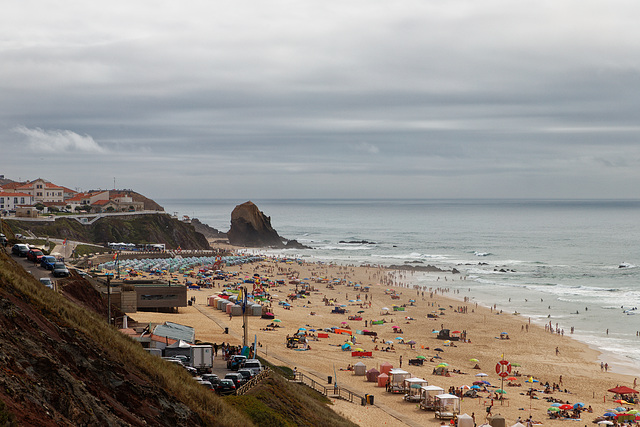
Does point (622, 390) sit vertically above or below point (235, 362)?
below

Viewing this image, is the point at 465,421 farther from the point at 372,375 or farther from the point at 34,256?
the point at 34,256

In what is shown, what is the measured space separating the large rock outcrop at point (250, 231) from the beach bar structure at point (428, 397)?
357 feet

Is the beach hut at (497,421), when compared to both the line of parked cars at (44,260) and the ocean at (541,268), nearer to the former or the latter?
the ocean at (541,268)

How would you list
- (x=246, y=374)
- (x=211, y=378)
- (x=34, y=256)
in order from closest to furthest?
(x=211, y=378) < (x=246, y=374) < (x=34, y=256)

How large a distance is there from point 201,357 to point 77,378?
11248 mm

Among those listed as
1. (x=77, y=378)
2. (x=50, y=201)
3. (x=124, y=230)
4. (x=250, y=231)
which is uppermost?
(x=50, y=201)

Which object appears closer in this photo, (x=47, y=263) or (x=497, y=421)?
(x=497, y=421)

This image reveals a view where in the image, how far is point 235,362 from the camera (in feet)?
83.6

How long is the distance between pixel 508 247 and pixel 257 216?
57.2 metres

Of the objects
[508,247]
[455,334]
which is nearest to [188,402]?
[455,334]

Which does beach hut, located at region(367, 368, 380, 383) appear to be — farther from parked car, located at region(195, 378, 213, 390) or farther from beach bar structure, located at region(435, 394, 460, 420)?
parked car, located at region(195, 378, 213, 390)

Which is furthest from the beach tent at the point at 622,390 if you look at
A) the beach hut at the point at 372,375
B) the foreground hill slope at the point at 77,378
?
the foreground hill slope at the point at 77,378

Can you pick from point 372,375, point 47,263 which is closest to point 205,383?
point 372,375

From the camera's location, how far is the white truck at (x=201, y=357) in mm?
24406
